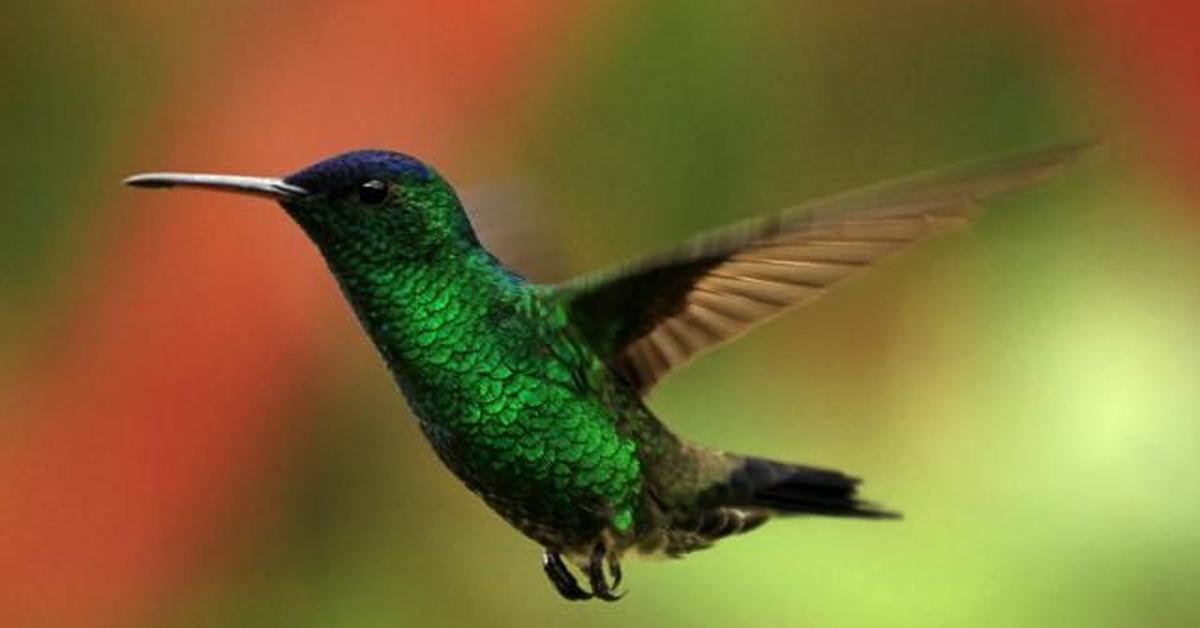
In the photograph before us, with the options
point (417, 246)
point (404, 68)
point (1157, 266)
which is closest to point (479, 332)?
point (417, 246)

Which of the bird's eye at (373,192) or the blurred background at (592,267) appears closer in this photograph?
the bird's eye at (373,192)

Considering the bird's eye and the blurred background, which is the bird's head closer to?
the bird's eye

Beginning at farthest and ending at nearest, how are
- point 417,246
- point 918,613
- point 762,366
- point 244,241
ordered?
point 762,366
point 244,241
point 918,613
point 417,246

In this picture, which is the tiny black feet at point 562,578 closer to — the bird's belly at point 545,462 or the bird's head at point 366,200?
the bird's belly at point 545,462

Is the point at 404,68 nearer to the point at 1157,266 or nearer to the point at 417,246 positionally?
the point at 1157,266

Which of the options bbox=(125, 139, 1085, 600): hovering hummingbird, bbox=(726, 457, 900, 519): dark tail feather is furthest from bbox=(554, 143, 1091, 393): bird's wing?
bbox=(726, 457, 900, 519): dark tail feather

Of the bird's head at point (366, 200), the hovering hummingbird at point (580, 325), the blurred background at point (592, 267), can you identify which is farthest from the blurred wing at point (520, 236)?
the blurred background at point (592, 267)

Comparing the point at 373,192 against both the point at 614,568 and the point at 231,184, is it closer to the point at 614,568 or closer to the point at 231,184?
the point at 231,184
